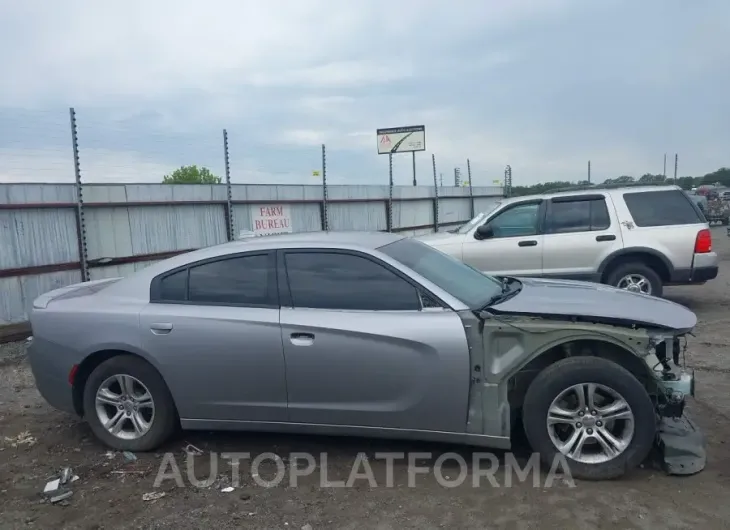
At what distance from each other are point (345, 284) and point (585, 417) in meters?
1.71

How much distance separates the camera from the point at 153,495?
3.79 metres

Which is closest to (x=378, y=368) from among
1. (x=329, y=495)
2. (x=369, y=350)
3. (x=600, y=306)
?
(x=369, y=350)

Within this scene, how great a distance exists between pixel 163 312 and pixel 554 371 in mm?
2637

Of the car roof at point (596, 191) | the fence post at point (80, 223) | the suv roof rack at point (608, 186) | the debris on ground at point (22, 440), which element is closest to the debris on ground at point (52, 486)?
the debris on ground at point (22, 440)

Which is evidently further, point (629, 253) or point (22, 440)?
point (629, 253)

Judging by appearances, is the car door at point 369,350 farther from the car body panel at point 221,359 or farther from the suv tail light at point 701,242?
the suv tail light at point 701,242

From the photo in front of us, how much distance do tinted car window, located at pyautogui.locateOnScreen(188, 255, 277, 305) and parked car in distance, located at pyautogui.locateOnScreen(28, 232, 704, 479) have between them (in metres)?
0.01

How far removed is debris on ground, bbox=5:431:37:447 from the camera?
471 cm

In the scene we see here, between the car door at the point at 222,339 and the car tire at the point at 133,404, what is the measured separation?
12 centimetres

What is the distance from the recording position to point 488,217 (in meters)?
8.77

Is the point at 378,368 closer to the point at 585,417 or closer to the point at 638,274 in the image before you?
the point at 585,417

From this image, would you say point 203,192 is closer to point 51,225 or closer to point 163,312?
point 51,225

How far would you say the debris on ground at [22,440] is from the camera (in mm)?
4707

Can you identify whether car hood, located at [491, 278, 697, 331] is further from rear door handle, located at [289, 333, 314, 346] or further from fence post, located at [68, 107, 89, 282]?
fence post, located at [68, 107, 89, 282]
